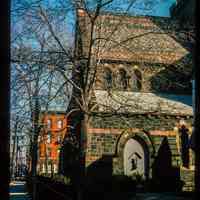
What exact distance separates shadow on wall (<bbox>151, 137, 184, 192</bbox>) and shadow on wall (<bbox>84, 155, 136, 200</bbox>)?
3.10m

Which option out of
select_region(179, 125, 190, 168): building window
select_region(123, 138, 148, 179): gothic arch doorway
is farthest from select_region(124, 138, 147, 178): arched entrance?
select_region(179, 125, 190, 168): building window

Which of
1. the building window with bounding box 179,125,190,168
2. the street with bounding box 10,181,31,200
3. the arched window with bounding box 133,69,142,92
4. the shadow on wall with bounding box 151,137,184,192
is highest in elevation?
the arched window with bounding box 133,69,142,92

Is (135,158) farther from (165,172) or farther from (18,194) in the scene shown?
(18,194)

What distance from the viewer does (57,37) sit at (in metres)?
10.0

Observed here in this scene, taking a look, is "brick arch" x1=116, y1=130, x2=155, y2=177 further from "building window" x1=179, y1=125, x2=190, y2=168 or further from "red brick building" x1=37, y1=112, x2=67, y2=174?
"red brick building" x1=37, y1=112, x2=67, y2=174

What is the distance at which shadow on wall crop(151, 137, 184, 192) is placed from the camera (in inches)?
842

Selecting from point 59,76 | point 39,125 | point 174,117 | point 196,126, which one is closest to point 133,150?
point 174,117

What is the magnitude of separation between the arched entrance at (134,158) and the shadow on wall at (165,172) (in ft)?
2.61

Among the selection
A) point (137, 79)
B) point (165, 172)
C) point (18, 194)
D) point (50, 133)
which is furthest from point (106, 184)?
point (18, 194)

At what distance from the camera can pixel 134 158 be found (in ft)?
77.1

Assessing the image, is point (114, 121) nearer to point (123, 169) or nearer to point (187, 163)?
point (123, 169)

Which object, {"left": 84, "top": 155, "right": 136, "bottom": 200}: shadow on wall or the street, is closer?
{"left": 84, "top": 155, "right": 136, "bottom": 200}: shadow on wall

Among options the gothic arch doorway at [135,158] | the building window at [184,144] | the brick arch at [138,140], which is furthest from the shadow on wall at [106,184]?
the building window at [184,144]
